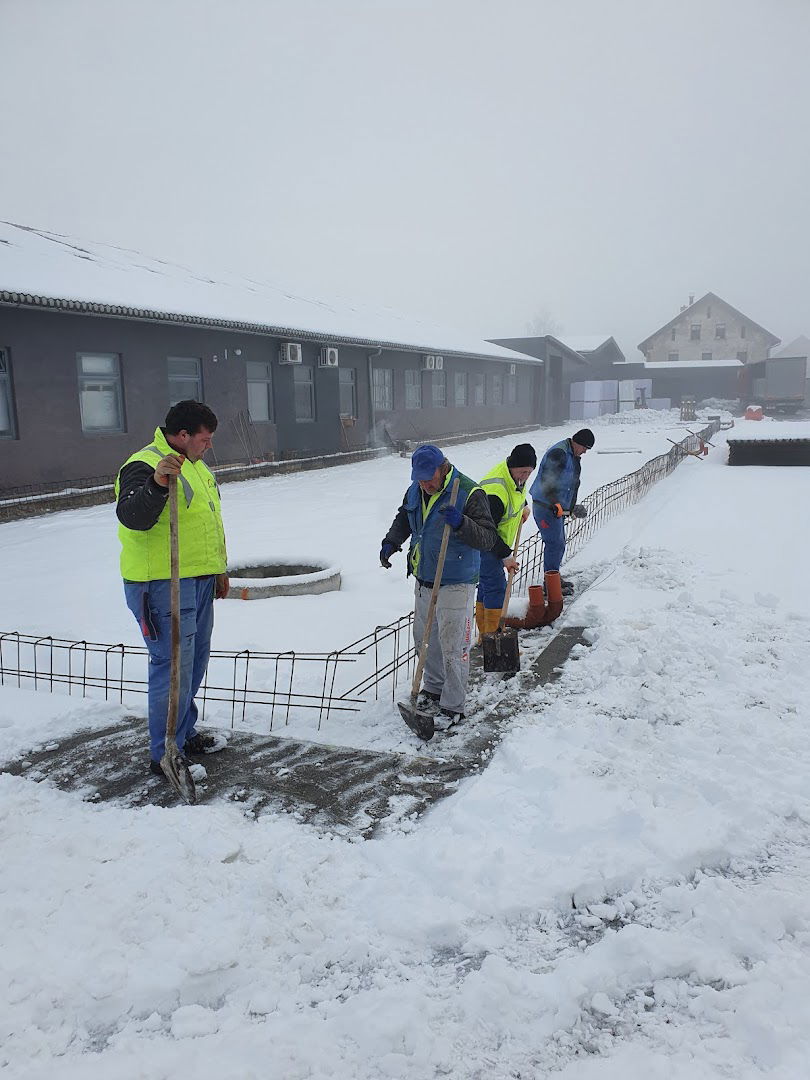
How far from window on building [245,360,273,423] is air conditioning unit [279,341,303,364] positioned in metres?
0.39

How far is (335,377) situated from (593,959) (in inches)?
675

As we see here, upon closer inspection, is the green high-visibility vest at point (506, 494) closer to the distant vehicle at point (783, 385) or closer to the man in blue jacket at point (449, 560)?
the man in blue jacket at point (449, 560)

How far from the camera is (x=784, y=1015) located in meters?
2.09

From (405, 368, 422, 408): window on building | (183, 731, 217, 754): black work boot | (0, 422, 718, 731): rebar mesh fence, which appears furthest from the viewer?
(405, 368, 422, 408): window on building

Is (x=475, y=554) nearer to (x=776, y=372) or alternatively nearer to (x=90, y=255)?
(x=90, y=255)

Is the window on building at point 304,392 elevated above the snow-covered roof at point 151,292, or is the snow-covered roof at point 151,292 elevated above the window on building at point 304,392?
the snow-covered roof at point 151,292

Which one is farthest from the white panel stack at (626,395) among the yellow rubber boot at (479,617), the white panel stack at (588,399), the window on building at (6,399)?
Answer: the yellow rubber boot at (479,617)

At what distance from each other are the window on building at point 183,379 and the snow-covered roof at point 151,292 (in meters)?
1.00

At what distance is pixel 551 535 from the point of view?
6.17 metres

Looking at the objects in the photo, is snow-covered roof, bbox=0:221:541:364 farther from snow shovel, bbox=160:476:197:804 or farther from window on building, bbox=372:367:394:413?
snow shovel, bbox=160:476:197:804

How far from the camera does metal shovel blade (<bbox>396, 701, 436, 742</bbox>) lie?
12.7 feet

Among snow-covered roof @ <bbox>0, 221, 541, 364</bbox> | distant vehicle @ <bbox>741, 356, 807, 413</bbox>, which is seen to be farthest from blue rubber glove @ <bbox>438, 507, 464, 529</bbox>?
distant vehicle @ <bbox>741, 356, 807, 413</bbox>

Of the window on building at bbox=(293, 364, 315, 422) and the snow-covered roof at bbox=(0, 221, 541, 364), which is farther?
the window on building at bbox=(293, 364, 315, 422)

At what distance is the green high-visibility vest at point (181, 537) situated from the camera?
331 cm
